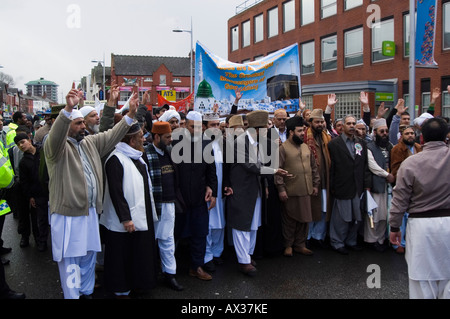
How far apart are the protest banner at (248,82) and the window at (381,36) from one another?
60.3ft

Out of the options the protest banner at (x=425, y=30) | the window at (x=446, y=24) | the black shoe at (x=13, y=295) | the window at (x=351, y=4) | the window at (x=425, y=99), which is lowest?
the black shoe at (x=13, y=295)

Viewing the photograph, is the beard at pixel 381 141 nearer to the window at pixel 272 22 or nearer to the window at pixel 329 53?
the window at pixel 329 53

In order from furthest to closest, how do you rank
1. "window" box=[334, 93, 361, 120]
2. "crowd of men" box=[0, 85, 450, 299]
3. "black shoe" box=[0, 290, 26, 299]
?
"window" box=[334, 93, 361, 120] → "black shoe" box=[0, 290, 26, 299] → "crowd of men" box=[0, 85, 450, 299]

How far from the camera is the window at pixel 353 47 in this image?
26.8 meters

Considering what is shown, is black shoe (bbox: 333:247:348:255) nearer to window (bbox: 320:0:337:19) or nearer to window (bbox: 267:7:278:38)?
window (bbox: 320:0:337:19)

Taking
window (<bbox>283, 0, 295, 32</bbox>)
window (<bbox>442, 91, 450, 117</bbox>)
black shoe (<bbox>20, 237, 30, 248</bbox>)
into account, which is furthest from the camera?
window (<bbox>283, 0, 295, 32</bbox>)

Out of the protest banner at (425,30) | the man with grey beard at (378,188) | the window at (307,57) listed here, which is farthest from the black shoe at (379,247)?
the window at (307,57)

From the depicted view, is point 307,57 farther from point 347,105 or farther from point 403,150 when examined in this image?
point 403,150

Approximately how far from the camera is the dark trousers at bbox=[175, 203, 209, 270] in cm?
539

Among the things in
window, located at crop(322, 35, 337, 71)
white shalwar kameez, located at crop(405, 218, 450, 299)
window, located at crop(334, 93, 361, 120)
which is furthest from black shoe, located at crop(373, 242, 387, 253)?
window, located at crop(322, 35, 337, 71)

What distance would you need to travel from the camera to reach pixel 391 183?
6609 mm

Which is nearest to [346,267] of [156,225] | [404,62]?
[156,225]

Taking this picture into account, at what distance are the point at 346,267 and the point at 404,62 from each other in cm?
2083

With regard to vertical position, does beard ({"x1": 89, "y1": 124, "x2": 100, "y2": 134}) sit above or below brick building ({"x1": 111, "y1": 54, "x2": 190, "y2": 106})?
below
